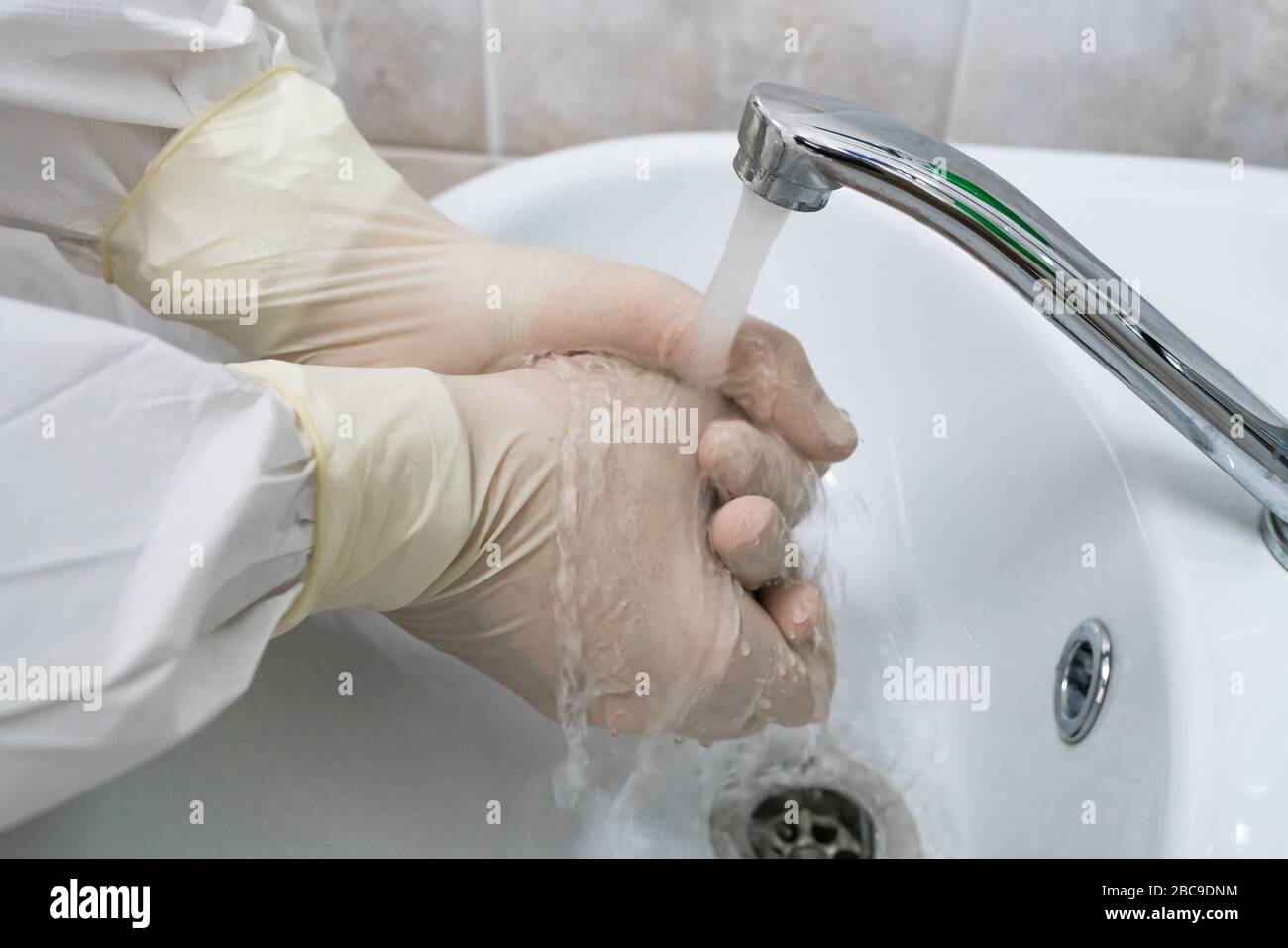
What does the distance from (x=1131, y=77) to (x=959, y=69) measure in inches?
3.9

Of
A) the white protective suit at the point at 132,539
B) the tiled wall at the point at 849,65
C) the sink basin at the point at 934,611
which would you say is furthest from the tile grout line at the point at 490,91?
the white protective suit at the point at 132,539

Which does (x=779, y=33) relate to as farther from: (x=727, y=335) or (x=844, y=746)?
(x=844, y=746)

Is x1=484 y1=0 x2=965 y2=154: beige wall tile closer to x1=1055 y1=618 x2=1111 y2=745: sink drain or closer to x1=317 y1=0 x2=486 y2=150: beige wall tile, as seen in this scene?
x1=317 y1=0 x2=486 y2=150: beige wall tile

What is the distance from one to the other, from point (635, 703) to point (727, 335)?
0.15 m

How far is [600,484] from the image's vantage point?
1.35 ft

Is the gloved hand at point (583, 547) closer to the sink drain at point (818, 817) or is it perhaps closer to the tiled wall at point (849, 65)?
the sink drain at point (818, 817)

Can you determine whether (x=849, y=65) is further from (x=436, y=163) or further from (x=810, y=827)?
(x=810, y=827)

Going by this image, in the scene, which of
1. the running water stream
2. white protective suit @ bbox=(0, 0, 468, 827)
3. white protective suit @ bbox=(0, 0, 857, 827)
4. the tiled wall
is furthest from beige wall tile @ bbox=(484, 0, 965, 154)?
white protective suit @ bbox=(0, 0, 468, 827)

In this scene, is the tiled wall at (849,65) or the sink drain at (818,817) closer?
the sink drain at (818,817)

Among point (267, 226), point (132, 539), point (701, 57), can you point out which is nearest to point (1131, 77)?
point (701, 57)

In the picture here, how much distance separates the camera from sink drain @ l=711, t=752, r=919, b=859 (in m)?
0.51

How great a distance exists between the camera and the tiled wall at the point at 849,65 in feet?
2.02

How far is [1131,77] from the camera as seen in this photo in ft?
2.08

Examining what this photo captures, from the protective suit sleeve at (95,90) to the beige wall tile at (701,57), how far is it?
0.76 feet
